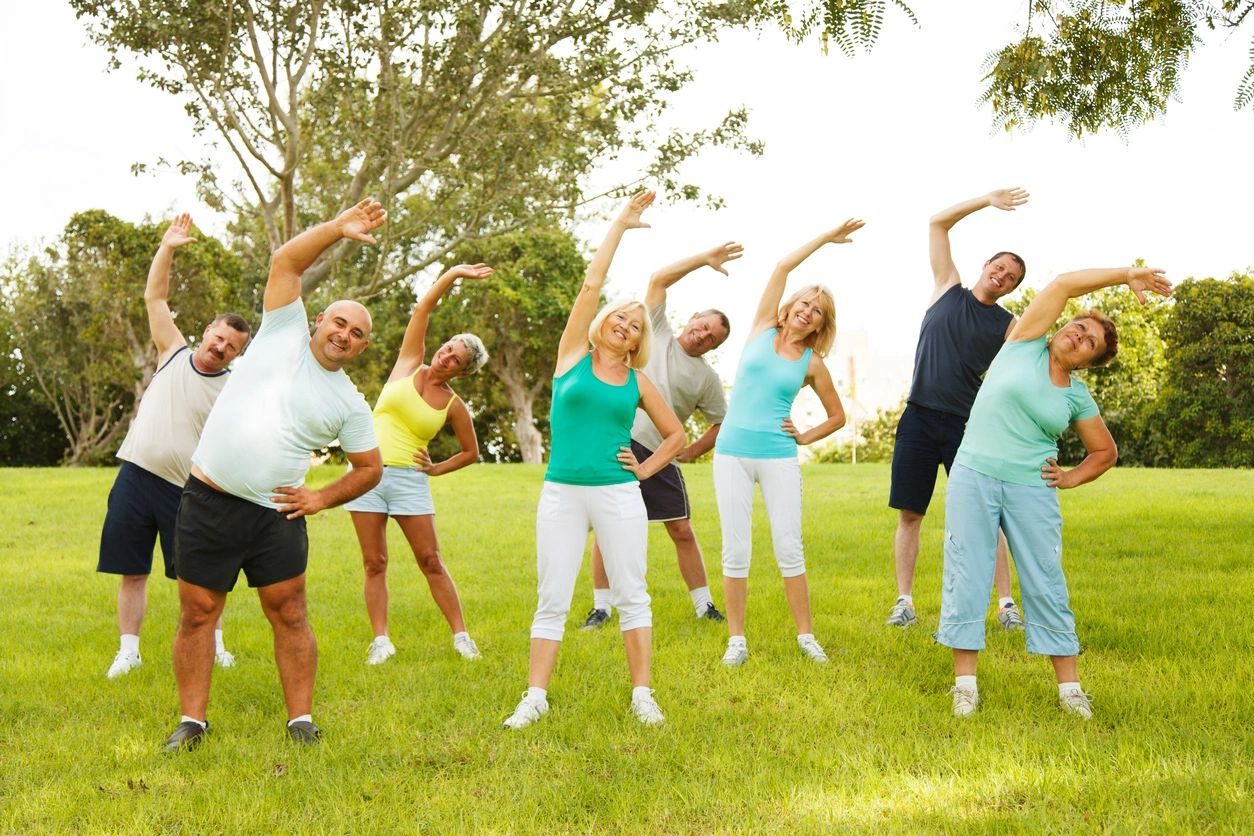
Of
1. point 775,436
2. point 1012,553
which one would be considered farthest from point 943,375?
point 1012,553

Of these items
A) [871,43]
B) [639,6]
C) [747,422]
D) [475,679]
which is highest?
[639,6]

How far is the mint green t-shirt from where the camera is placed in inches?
206

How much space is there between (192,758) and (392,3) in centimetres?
1321

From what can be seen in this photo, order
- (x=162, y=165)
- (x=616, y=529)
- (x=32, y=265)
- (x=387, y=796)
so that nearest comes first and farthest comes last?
(x=387, y=796)
(x=616, y=529)
(x=162, y=165)
(x=32, y=265)

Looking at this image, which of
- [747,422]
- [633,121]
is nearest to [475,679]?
[747,422]

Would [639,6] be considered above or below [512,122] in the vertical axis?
above

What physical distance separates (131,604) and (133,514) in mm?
620

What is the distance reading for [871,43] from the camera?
693 cm

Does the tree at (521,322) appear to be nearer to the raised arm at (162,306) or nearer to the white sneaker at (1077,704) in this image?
the raised arm at (162,306)

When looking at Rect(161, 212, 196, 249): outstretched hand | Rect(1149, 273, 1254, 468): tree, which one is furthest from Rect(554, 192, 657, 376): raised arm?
Rect(1149, 273, 1254, 468): tree

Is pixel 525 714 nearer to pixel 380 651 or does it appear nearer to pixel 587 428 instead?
pixel 587 428

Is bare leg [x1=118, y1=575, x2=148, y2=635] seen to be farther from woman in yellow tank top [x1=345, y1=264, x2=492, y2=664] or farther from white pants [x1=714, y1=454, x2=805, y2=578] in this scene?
white pants [x1=714, y1=454, x2=805, y2=578]

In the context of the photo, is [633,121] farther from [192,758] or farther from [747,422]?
[192,758]

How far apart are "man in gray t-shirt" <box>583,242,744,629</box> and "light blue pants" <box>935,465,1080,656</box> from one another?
2.24 metres
